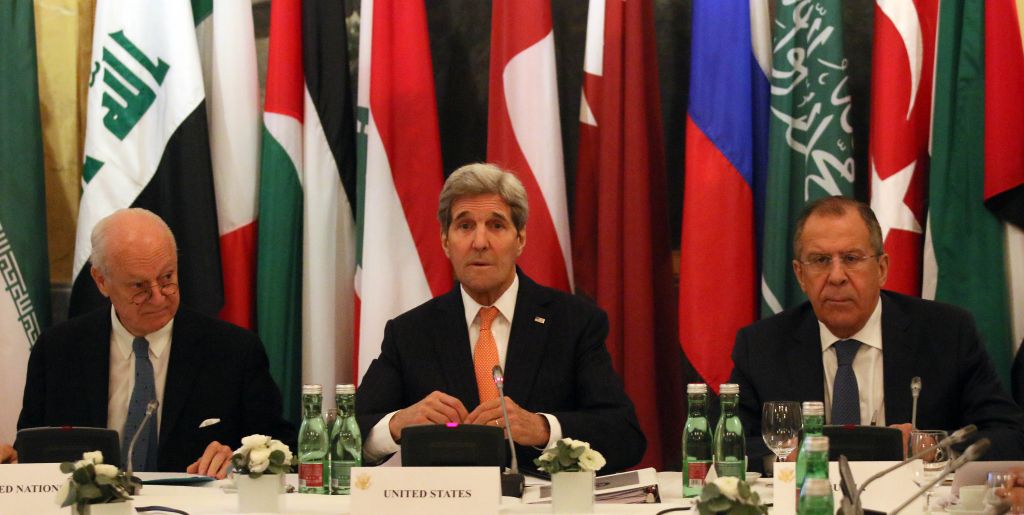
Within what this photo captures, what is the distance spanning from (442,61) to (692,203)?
4.36 feet

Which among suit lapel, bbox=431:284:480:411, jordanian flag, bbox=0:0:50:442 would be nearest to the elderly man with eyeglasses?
suit lapel, bbox=431:284:480:411

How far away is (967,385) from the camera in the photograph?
3596mm

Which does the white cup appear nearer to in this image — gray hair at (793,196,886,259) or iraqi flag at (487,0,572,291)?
gray hair at (793,196,886,259)

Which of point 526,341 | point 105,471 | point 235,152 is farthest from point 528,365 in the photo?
point 235,152

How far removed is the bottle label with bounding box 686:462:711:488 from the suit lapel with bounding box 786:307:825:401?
86 cm

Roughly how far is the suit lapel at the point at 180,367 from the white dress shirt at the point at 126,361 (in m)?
0.03

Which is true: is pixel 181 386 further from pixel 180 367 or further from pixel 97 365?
pixel 97 365

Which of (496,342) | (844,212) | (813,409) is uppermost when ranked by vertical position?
(844,212)

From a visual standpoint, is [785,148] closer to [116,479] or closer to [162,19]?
[162,19]

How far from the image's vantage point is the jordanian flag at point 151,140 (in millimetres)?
4754

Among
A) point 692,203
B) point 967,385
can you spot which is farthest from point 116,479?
point 692,203

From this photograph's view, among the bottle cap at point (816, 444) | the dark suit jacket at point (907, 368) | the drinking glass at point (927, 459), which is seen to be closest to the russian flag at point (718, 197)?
the dark suit jacket at point (907, 368)

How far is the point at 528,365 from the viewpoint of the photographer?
365 cm

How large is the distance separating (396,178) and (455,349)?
4.09 feet
